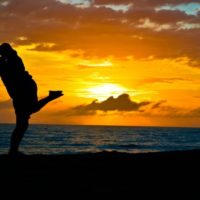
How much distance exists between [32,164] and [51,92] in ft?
5.47

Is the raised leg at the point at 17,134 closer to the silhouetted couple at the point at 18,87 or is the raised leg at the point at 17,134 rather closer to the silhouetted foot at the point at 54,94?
the silhouetted couple at the point at 18,87

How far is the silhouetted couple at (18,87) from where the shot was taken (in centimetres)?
866

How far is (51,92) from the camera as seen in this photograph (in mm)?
9086

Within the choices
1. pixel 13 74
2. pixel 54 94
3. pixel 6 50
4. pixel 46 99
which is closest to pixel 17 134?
pixel 46 99

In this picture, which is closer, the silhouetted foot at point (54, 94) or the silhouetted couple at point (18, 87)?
the silhouetted couple at point (18, 87)

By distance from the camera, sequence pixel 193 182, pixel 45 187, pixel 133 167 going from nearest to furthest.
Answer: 1. pixel 45 187
2. pixel 193 182
3. pixel 133 167

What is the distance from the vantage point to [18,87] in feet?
28.5

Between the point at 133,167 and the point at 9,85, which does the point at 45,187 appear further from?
the point at 9,85

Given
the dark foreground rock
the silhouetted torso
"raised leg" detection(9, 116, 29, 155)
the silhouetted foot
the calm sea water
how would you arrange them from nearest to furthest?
the dark foreground rock < the silhouetted torso < "raised leg" detection(9, 116, 29, 155) < the silhouetted foot < the calm sea water

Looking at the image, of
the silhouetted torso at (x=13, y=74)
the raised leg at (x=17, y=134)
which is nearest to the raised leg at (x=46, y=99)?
the raised leg at (x=17, y=134)

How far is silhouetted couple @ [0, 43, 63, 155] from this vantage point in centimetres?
866

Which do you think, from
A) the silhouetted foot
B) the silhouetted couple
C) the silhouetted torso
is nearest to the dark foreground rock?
the silhouetted couple

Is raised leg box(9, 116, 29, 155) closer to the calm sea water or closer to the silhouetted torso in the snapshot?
the silhouetted torso

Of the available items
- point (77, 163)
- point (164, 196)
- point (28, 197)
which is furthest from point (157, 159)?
point (28, 197)
